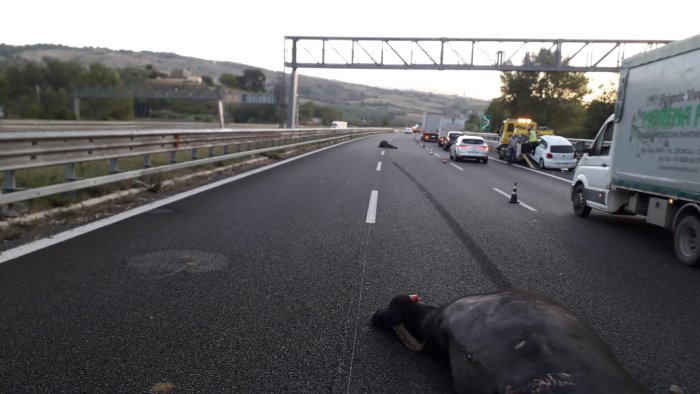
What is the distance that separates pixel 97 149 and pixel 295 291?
6.21m

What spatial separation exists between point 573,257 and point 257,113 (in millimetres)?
105196

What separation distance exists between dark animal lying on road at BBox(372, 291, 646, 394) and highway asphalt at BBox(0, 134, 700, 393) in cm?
34

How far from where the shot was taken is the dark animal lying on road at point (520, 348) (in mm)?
2705

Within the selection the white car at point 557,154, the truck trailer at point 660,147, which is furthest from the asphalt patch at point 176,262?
the white car at point 557,154

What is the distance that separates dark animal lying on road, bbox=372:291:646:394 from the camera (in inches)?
106

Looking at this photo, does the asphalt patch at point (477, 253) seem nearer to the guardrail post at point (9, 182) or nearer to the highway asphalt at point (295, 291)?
the highway asphalt at point (295, 291)

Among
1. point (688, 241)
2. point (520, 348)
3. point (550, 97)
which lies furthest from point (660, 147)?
point (550, 97)

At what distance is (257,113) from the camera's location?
109 meters

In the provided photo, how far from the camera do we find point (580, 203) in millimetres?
11016

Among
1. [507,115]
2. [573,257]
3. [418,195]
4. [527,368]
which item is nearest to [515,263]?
[573,257]

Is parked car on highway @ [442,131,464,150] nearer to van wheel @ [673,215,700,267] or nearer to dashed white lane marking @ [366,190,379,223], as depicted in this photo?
dashed white lane marking @ [366,190,379,223]

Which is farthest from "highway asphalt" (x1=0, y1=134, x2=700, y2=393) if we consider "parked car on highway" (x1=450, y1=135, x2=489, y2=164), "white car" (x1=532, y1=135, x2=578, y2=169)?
"parked car on highway" (x1=450, y1=135, x2=489, y2=164)

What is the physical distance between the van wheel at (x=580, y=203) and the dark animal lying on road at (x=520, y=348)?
26.1 feet

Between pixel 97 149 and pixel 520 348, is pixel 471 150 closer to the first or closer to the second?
pixel 97 149
